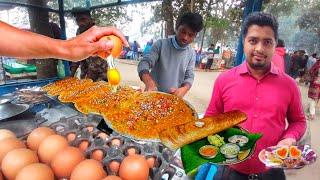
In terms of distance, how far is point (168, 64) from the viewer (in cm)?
272

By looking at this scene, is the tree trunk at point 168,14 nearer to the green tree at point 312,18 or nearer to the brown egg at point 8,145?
the green tree at point 312,18

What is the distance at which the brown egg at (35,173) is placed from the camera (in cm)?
121

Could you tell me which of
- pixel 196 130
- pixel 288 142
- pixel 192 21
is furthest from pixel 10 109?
pixel 288 142

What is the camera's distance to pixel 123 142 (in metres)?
1.53

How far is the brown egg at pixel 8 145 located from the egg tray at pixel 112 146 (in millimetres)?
211

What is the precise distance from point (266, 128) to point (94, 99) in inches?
47.3

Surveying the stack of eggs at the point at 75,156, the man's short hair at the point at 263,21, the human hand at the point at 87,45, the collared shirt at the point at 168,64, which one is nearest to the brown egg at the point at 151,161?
the stack of eggs at the point at 75,156

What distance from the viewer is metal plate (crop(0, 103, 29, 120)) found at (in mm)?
1649

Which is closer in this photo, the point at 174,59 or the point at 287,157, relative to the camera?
the point at 287,157

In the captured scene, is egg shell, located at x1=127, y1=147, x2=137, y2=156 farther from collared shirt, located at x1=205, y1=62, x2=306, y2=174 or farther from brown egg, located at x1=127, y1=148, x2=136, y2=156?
collared shirt, located at x1=205, y1=62, x2=306, y2=174

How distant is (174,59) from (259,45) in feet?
3.70

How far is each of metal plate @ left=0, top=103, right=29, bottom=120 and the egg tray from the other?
0.24 m

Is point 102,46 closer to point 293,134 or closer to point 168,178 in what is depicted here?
point 168,178

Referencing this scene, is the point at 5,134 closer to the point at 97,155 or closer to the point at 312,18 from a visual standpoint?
the point at 97,155
